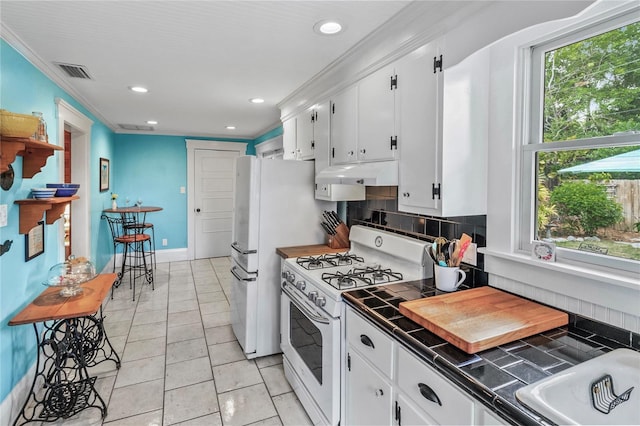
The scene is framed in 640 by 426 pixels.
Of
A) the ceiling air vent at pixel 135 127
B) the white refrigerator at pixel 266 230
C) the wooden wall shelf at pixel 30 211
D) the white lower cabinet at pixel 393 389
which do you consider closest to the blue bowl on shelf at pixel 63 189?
the wooden wall shelf at pixel 30 211

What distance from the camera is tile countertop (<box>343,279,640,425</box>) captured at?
0.93 m

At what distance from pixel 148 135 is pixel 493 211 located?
5.97m

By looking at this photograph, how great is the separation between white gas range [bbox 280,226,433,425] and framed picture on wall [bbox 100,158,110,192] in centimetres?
366

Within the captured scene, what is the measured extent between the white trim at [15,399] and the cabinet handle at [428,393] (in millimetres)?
2369

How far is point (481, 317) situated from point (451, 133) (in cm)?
85

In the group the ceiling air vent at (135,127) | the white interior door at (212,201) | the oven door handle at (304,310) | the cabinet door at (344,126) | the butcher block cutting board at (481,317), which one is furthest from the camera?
the white interior door at (212,201)

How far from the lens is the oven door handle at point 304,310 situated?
1.87 metres

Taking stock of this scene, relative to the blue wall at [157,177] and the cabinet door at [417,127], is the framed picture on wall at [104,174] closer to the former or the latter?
the blue wall at [157,177]

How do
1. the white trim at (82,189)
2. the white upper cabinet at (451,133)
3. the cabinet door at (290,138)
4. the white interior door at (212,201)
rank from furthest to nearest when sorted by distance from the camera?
the white interior door at (212,201) → the white trim at (82,189) → the cabinet door at (290,138) → the white upper cabinet at (451,133)

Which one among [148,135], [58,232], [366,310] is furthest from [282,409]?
[148,135]

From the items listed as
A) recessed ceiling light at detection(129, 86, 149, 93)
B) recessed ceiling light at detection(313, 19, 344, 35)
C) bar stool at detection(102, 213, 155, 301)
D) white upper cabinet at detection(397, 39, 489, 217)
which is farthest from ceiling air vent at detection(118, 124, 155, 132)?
white upper cabinet at detection(397, 39, 489, 217)

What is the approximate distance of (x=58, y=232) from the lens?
2.88 m

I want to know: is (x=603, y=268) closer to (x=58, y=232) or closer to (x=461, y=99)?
(x=461, y=99)

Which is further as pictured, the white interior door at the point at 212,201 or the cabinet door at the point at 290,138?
the white interior door at the point at 212,201
